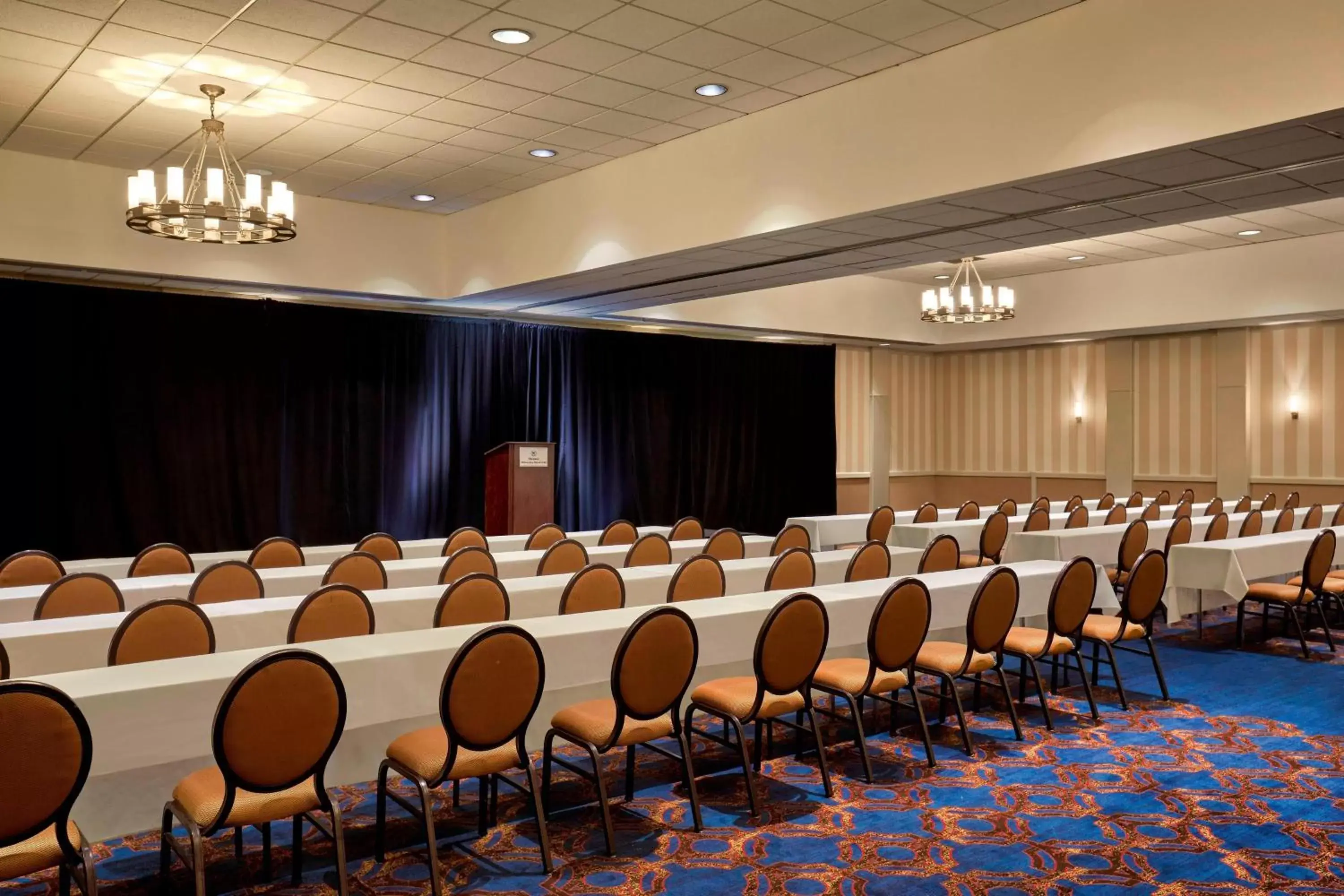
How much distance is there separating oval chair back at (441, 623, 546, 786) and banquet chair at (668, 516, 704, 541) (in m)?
5.43

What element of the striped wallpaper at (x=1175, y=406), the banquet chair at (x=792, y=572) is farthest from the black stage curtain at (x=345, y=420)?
the banquet chair at (x=792, y=572)

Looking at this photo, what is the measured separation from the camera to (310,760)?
126 inches

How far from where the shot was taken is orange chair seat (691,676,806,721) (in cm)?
434

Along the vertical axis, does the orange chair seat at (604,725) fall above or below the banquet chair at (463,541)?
below

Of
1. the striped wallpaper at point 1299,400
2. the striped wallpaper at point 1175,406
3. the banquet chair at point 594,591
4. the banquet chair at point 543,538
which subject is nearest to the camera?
the banquet chair at point 594,591

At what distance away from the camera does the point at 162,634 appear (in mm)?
4426

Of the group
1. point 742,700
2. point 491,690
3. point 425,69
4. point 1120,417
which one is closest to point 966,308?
point 1120,417

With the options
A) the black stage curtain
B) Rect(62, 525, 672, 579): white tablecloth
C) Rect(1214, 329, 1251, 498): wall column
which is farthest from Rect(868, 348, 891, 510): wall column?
Rect(62, 525, 672, 579): white tablecloth

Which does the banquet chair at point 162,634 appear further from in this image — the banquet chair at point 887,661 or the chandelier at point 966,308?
the chandelier at point 966,308

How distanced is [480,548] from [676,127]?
3.69 meters

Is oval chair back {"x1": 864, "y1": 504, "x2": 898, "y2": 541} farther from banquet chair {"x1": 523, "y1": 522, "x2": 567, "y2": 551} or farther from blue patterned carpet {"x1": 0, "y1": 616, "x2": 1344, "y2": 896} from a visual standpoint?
blue patterned carpet {"x1": 0, "y1": 616, "x2": 1344, "y2": 896}

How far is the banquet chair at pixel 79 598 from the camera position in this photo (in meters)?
5.42

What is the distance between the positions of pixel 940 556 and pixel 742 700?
300cm

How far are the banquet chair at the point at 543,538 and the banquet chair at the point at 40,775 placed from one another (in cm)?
561
